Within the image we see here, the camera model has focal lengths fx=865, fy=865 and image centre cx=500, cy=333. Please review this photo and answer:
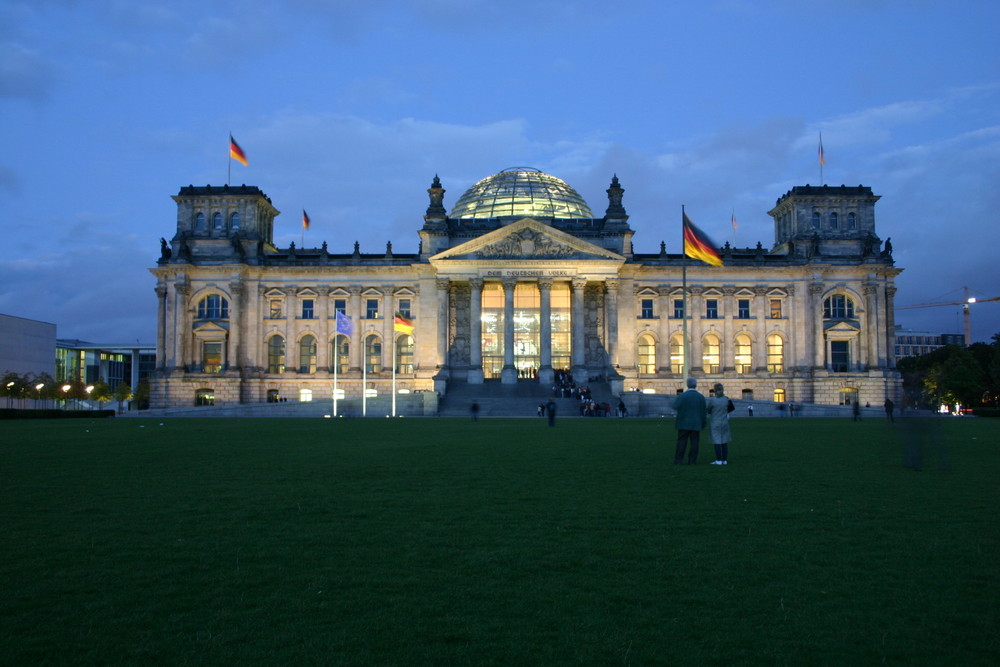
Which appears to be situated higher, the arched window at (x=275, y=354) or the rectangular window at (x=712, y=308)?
the rectangular window at (x=712, y=308)

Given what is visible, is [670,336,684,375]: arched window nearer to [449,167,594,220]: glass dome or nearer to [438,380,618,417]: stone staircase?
[438,380,618,417]: stone staircase

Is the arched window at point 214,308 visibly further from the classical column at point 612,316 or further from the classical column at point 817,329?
the classical column at point 817,329

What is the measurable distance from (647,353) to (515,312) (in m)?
13.9

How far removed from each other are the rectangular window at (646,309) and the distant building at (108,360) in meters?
105

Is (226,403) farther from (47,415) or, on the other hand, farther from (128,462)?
(128,462)

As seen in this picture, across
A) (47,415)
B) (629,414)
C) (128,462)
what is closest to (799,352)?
(629,414)

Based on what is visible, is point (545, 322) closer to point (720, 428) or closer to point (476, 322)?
point (476, 322)

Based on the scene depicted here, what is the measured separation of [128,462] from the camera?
20.7 meters

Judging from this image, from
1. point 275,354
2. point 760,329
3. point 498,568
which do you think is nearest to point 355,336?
point 275,354

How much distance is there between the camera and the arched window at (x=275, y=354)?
283 ft

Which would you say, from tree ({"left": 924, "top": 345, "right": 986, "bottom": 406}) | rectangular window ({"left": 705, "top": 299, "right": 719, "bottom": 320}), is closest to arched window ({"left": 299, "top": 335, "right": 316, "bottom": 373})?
rectangular window ({"left": 705, "top": 299, "right": 719, "bottom": 320})

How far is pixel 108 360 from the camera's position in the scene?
169m

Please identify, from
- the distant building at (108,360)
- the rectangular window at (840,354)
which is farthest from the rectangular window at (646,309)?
the distant building at (108,360)

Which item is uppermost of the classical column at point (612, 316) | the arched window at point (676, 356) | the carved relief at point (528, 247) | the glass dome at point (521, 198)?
the glass dome at point (521, 198)
